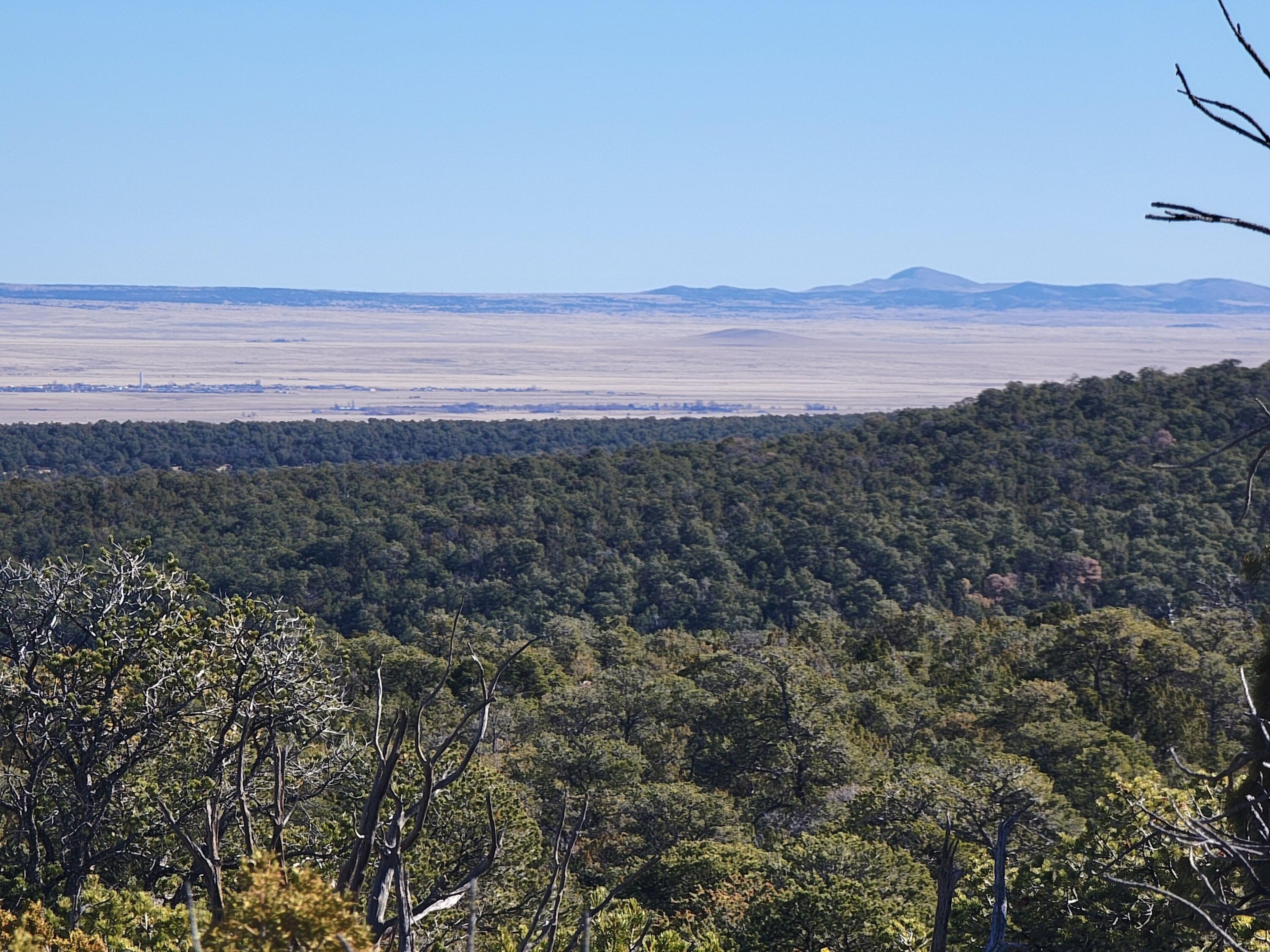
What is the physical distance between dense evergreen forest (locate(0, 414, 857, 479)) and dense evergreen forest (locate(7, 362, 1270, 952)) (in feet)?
112

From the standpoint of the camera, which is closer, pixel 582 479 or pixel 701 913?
pixel 701 913

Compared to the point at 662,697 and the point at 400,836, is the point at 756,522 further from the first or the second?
the point at 400,836

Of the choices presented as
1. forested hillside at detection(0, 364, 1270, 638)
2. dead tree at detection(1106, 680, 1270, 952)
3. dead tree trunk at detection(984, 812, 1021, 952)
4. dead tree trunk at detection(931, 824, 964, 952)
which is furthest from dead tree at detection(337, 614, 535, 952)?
forested hillside at detection(0, 364, 1270, 638)

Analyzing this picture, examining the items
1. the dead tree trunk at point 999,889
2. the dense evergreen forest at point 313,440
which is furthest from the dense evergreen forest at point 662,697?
the dense evergreen forest at point 313,440

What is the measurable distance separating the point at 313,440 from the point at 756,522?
67528 millimetres

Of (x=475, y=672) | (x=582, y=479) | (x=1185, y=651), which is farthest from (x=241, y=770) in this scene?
(x=582, y=479)

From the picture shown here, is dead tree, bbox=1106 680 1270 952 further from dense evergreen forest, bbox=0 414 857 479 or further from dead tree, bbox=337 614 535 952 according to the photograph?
dense evergreen forest, bbox=0 414 857 479

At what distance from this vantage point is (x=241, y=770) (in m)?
5.30

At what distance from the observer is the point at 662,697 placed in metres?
30.3

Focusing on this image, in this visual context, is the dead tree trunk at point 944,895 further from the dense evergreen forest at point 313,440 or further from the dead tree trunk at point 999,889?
the dense evergreen forest at point 313,440

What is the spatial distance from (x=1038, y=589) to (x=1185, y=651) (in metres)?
24.9

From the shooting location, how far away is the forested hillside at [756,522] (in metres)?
55.8

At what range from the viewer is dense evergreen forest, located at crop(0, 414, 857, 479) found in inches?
4250

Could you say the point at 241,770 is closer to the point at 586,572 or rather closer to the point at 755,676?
the point at 755,676
